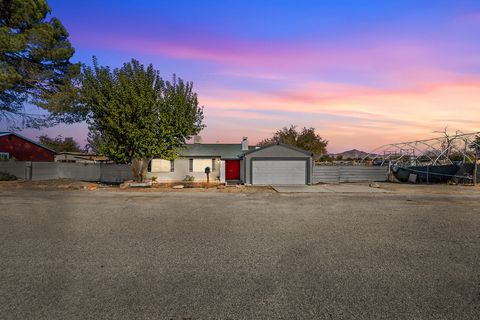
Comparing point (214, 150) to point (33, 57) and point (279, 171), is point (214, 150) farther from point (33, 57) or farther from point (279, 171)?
point (33, 57)

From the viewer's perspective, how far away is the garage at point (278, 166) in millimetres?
30109

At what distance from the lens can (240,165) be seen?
3484 centimetres

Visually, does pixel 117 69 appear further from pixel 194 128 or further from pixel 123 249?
pixel 123 249

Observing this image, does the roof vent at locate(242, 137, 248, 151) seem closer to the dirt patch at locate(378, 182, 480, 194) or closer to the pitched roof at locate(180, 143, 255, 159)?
the pitched roof at locate(180, 143, 255, 159)

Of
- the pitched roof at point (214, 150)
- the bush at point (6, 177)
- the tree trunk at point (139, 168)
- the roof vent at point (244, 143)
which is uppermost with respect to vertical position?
the roof vent at point (244, 143)

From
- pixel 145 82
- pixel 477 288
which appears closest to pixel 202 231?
pixel 477 288

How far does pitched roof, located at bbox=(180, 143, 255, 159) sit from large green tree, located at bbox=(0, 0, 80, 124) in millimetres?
12966

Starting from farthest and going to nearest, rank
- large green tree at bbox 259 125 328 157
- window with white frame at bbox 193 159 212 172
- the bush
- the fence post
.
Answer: large green tree at bbox 259 125 328 157 → window with white frame at bbox 193 159 212 172 → the fence post → the bush

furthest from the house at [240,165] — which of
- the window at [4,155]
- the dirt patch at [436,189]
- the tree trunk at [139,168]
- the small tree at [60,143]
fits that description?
the small tree at [60,143]

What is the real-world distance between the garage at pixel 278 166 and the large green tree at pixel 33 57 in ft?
50.1

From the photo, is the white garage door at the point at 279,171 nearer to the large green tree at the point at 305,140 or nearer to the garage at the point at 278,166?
the garage at the point at 278,166

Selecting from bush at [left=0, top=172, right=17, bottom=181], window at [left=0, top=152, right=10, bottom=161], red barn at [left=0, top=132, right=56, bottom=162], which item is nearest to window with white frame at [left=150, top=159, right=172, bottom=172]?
bush at [left=0, top=172, right=17, bottom=181]

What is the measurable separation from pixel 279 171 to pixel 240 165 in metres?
5.68

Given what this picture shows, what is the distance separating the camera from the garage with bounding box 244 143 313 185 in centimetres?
3011
